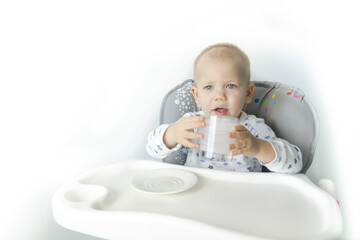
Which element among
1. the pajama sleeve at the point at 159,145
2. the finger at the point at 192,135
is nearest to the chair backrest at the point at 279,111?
the pajama sleeve at the point at 159,145

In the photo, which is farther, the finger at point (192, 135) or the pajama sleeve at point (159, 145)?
the pajama sleeve at point (159, 145)

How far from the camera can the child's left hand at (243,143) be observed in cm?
81

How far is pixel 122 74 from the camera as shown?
1424 mm

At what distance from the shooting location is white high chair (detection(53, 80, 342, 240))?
0.71 meters

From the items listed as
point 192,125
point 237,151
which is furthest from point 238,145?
point 192,125

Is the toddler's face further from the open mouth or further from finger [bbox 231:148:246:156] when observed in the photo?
finger [bbox 231:148:246:156]

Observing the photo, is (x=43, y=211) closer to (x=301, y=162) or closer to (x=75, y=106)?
(x=75, y=106)

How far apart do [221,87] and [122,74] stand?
50cm

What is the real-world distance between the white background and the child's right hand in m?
0.38

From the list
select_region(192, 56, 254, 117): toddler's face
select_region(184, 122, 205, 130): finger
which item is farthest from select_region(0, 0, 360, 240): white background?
select_region(184, 122, 205, 130): finger

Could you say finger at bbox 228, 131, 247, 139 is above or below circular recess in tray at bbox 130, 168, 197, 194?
above

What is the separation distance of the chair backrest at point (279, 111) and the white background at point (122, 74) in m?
0.22

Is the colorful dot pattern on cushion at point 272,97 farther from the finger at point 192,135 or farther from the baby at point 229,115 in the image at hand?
the finger at point 192,135

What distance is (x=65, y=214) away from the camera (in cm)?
80
